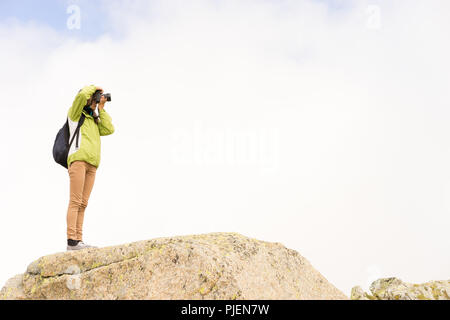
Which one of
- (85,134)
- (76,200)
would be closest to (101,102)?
(85,134)

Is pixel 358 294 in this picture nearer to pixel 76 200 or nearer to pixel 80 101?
pixel 76 200

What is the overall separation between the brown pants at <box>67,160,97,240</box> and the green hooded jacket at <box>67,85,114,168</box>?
0.18 meters

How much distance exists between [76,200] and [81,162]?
91 cm

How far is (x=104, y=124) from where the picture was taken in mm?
11141


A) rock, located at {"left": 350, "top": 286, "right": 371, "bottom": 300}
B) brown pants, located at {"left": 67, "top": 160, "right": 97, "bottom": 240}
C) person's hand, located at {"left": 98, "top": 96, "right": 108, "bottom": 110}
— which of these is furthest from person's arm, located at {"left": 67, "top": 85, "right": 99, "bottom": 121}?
rock, located at {"left": 350, "top": 286, "right": 371, "bottom": 300}

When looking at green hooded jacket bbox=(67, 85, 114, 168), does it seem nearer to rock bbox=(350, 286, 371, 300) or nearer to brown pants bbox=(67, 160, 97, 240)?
brown pants bbox=(67, 160, 97, 240)

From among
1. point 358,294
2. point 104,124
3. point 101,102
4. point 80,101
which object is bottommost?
point 358,294

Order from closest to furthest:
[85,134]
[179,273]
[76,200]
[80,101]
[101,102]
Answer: [179,273]
[76,200]
[80,101]
[85,134]
[101,102]

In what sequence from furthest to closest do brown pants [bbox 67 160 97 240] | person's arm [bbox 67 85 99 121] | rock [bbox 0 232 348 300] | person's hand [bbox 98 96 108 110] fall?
person's hand [bbox 98 96 108 110]
person's arm [bbox 67 85 99 121]
brown pants [bbox 67 160 97 240]
rock [bbox 0 232 348 300]

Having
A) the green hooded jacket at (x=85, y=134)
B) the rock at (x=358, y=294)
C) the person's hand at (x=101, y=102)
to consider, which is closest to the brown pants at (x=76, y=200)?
the green hooded jacket at (x=85, y=134)

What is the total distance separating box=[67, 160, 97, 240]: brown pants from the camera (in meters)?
10.0

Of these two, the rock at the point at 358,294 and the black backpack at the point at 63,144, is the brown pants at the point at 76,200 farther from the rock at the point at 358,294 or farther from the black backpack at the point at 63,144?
the rock at the point at 358,294

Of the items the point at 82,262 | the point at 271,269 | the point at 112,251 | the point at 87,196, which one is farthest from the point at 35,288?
the point at 271,269
